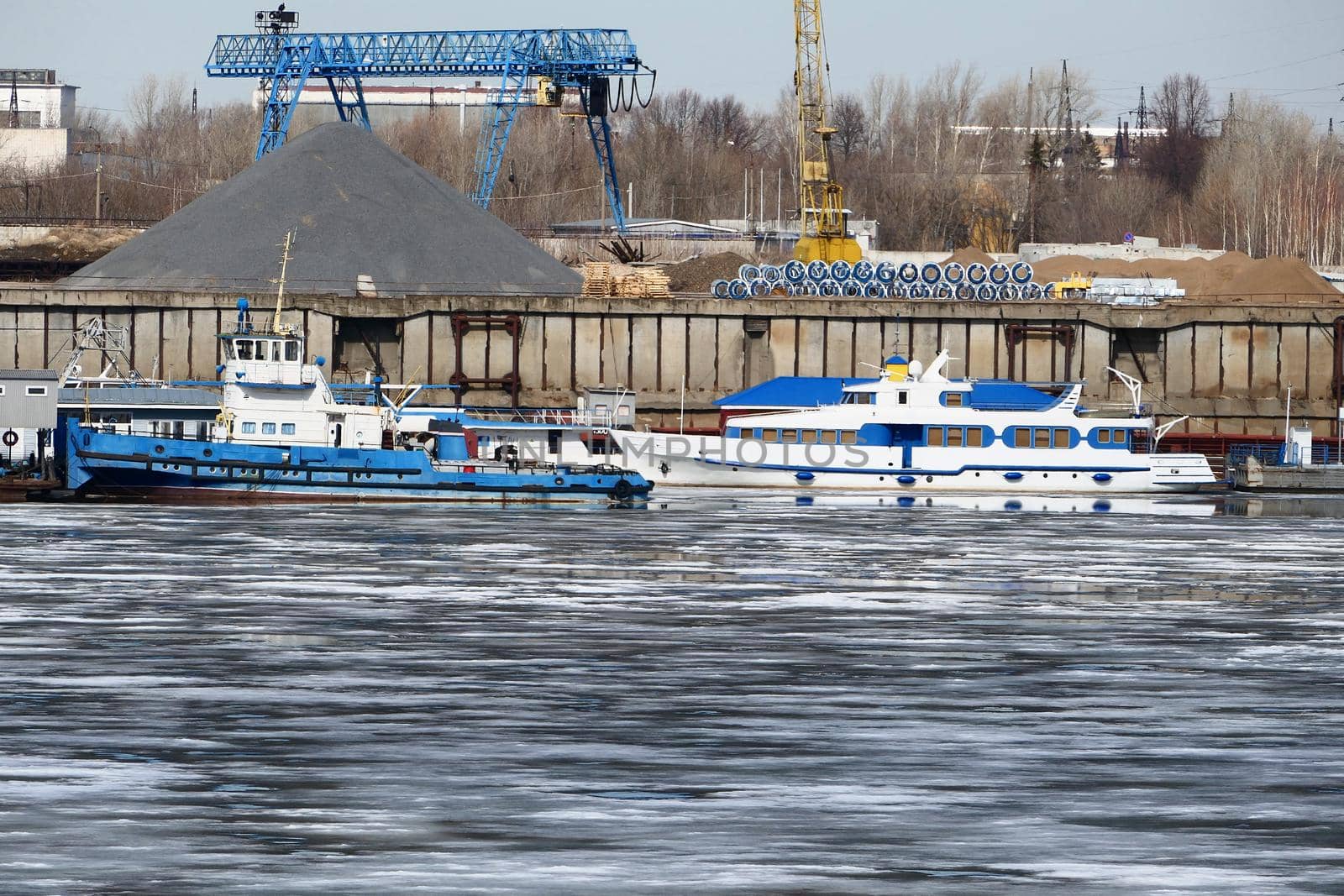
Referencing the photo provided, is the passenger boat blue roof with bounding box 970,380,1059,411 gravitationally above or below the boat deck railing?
above

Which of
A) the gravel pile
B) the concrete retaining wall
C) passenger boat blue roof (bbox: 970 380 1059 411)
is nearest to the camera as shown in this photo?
passenger boat blue roof (bbox: 970 380 1059 411)

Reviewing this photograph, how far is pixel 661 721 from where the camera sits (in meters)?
22.8

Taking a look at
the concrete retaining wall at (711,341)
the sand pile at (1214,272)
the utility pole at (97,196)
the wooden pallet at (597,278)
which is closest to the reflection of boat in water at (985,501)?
the concrete retaining wall at (711,341)

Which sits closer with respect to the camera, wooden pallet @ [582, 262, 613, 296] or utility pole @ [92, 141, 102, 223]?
wooden pallet @ [582, 262, 613, 296]

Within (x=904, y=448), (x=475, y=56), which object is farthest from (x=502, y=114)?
(x=904, y=448)

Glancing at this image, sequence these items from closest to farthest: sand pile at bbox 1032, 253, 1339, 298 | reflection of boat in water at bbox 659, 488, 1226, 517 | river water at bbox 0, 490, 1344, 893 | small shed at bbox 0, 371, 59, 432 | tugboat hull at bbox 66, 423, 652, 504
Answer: river water at bbox 0, 490, 1344, 893 → tugboat hull at bbox 66, 423, 652, 504 → reflection of boat in water at bbox 659, 488, 1226, 517 → small shed at bbox 0, 371, 59, 432 → sand pile at bbox 1032, 253, 1339, 298

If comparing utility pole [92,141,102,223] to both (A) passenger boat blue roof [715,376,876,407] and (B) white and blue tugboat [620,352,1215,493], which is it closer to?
(A) passenger boat blue roof [715,376,876,407]

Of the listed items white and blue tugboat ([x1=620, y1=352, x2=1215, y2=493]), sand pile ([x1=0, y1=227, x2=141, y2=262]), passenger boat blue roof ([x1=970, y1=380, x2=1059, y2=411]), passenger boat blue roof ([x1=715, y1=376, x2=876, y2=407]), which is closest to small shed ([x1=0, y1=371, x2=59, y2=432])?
white and blue tugboat ([x1=620, y1=352, x2=1215, y2=493])

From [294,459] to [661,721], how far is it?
1427 inches

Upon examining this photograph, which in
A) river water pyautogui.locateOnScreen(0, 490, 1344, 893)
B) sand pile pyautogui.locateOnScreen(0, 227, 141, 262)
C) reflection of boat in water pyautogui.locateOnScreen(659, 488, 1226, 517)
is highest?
sand pile pyautogui.locateOnScreen(0, 227, 141, 262)

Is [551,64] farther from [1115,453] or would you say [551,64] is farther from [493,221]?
[1115,453]

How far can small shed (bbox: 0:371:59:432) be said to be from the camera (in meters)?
59.1

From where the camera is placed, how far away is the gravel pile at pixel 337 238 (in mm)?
86125

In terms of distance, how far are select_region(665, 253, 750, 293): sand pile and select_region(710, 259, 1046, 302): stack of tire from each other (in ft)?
67.3
